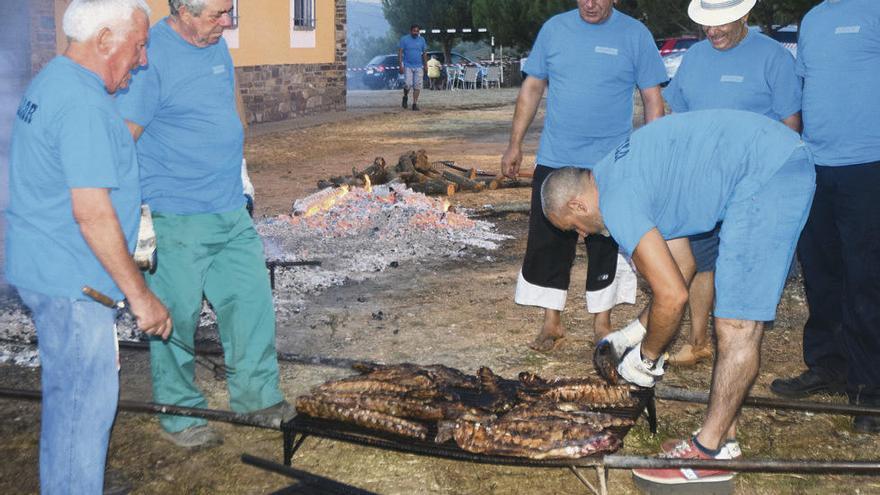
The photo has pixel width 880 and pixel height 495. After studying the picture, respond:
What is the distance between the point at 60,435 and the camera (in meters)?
3.47

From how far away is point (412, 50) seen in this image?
84.8 ft

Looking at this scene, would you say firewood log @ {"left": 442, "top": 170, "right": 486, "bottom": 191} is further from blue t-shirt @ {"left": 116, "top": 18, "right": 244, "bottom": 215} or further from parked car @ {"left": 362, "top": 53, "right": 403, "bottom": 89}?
parked car @ {"left": 362, "top": 53, "right": 403, "bottom": 89}

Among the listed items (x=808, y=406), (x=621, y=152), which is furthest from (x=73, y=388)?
(x=808, y=406)

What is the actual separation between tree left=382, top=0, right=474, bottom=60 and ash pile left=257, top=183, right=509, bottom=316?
38.7 metres

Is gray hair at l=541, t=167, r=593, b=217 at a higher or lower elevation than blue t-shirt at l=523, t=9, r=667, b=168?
lower

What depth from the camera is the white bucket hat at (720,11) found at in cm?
544

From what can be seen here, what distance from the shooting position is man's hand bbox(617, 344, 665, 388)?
4.38 meters

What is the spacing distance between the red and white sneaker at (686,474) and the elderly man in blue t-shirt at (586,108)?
78.2 inches

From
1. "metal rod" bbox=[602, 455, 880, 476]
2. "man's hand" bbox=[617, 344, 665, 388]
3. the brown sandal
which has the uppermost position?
"man's hand" bbox=[617, 344, 665, 388]

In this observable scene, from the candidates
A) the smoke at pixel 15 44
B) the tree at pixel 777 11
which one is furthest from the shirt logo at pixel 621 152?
the tree at pixel 777 11

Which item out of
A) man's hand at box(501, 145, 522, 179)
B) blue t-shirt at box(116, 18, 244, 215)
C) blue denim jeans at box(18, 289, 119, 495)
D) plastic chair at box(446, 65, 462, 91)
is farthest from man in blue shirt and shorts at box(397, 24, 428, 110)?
blue denim jeans at box(18, 289, 119, 495)

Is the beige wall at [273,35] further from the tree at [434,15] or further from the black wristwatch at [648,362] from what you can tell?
the tree at [434,15]

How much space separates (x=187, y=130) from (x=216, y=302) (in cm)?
93

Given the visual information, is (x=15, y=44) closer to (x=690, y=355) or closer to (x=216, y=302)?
(x=216, y=302)
